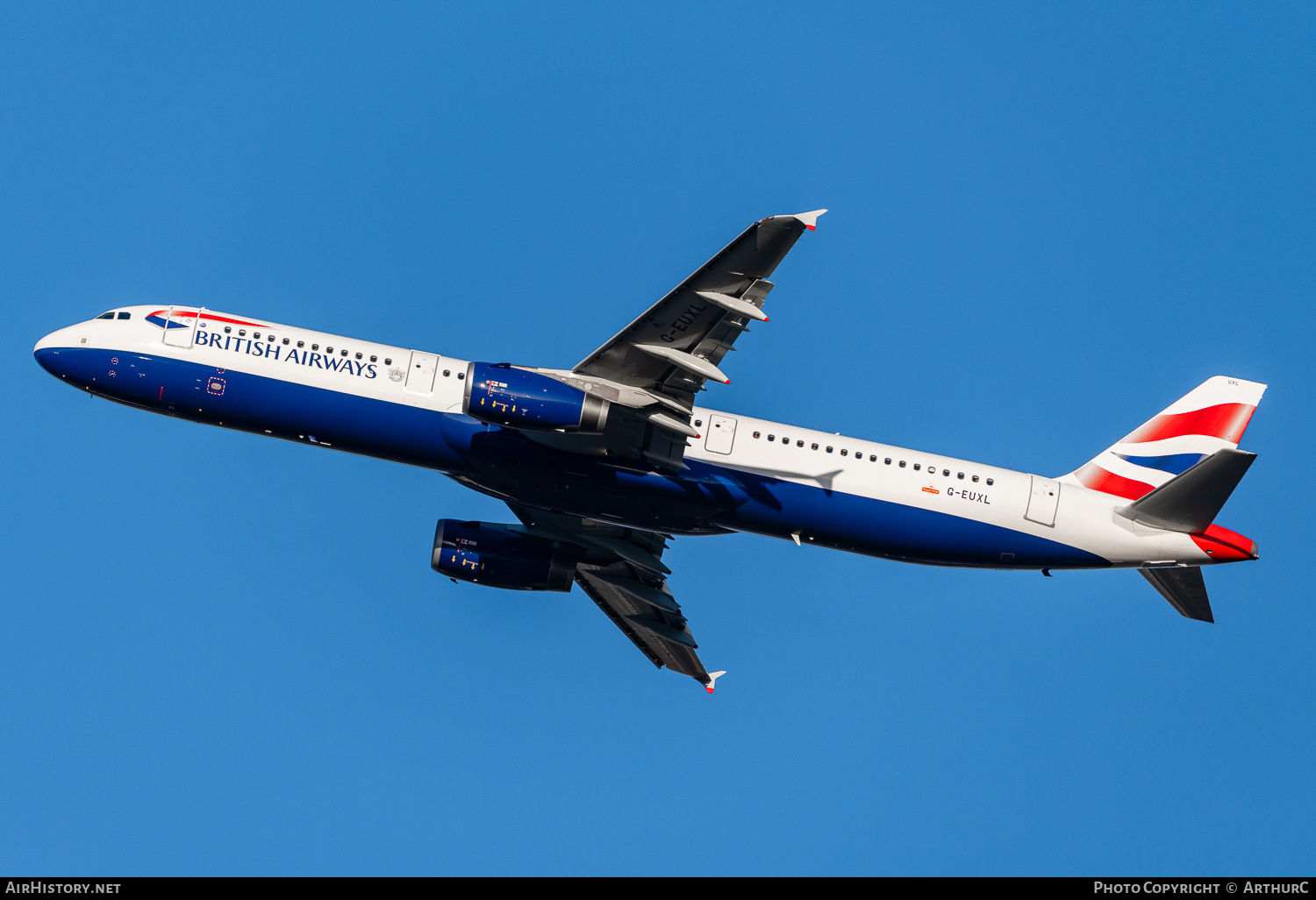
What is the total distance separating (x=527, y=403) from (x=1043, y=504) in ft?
56.7

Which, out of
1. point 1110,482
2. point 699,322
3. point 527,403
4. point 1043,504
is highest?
point 699,322

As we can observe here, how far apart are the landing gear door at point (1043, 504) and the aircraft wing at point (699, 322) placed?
12.0 m

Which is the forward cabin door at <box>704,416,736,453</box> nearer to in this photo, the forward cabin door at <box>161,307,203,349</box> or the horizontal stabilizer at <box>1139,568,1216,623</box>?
the horizontal stabilizer at <box>1139,568,1216,623</box>

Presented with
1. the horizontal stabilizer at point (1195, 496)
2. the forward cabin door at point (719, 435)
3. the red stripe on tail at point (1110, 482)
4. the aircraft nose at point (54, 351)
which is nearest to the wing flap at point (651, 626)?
the forward cabin door at point (719, 435)

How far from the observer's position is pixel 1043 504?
3981 centimetres

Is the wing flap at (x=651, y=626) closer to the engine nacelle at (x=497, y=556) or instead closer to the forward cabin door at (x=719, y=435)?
the engine nacelle at (x=497, y=556)

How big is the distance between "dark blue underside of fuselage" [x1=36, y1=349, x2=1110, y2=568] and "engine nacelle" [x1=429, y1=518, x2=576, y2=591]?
4.61 m

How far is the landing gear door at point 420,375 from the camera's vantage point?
3800 centimetres

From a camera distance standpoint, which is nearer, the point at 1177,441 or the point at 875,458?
the point at 875,458

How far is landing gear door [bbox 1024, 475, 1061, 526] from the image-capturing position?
3962cm

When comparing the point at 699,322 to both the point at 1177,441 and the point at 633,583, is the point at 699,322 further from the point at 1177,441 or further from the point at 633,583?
the point at 1177,441

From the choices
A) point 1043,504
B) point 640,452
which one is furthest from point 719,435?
point 1043,504

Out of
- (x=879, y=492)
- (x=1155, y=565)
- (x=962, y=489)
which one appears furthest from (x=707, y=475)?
(x=1155, y=565)

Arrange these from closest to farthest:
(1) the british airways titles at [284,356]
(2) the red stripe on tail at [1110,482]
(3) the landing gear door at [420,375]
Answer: (3) the landing gear door at [420,375], (1) the british airways titles at [284,356], (2) the red stripe on tail at [1110,482]
